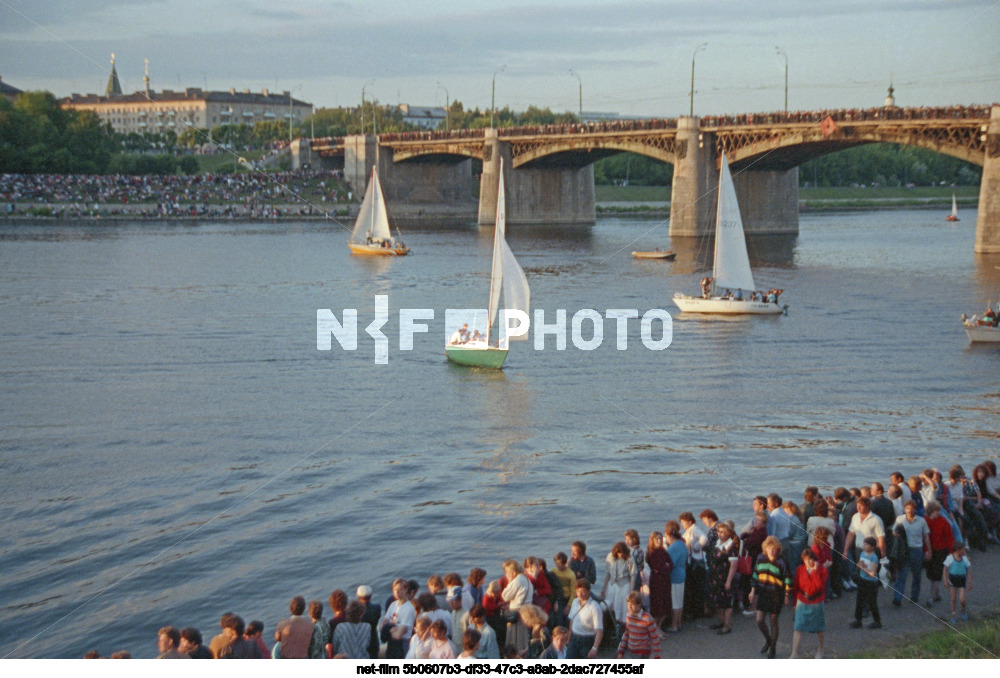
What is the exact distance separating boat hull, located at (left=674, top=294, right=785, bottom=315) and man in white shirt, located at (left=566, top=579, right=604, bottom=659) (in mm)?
43852

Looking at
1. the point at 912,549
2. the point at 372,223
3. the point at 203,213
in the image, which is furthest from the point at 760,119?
the point at 912,549

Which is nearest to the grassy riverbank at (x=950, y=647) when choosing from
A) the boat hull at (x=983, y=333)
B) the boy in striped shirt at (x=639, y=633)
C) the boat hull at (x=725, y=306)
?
the boy in striped shirt at (x=639, y=633)

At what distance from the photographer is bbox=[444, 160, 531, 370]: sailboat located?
3741 cm

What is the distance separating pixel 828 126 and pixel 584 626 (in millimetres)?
81367

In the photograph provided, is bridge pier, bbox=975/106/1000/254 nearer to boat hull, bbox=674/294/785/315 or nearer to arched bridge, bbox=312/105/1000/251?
arched bridge, bbox=312/105/1000/251

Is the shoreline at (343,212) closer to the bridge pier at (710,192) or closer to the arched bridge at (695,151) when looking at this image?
the arched bridge at (695,151)

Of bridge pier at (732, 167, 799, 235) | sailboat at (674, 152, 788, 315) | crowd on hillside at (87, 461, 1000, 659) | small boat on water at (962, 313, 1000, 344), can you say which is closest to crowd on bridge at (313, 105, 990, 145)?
bridge pier at (732, 167, 799, 235)

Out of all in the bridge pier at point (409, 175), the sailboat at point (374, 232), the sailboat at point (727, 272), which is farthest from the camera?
the bridge pier at point (409, 175)

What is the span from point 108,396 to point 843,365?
25.2 m

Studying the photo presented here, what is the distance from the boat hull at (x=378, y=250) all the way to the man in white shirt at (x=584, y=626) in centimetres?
7778

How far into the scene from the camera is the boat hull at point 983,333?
4538 centimetres

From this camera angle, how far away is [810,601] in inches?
527

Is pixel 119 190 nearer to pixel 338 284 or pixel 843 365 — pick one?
pixel 338 284

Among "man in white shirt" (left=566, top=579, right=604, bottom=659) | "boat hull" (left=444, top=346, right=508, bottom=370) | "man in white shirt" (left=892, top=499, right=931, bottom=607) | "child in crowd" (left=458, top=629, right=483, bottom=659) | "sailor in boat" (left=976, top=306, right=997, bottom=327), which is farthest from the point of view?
"sailor in boat" (left=976, top=306, right=997, bottom=327)
